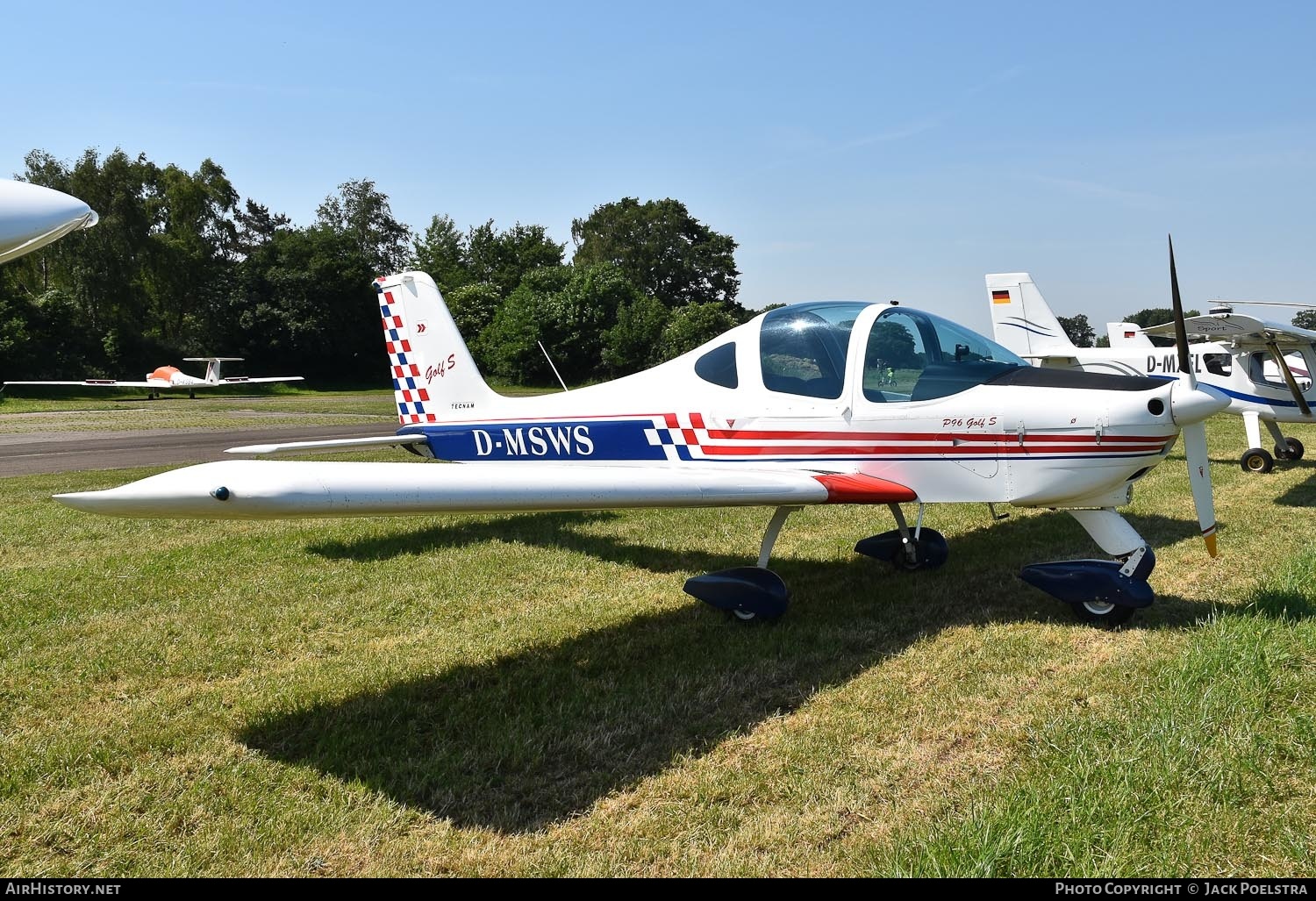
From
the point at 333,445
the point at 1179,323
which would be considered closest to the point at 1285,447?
the point at 1179,323

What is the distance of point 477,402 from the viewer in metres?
7.10

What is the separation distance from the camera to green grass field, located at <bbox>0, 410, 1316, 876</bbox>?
2582 mm

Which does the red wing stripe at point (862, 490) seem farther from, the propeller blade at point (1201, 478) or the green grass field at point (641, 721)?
the propeller blade at point (1201, 478)

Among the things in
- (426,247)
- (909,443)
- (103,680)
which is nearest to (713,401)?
(909,443)

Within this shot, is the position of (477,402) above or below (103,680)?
above

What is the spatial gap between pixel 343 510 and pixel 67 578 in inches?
178

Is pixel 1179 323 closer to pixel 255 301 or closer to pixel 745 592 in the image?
pixel 745 592

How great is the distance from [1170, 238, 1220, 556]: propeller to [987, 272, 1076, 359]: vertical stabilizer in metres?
12.3

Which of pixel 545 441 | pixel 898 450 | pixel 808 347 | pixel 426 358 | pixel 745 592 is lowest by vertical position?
pixel 745 592

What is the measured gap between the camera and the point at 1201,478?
4809 mm

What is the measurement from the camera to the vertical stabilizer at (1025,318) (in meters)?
16.6

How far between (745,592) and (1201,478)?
2.83m

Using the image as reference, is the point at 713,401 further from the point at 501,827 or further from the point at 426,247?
the point at 426,247

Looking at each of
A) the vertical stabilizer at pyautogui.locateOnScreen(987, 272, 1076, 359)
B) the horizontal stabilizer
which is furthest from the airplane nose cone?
the vertical stabilizer at pyautogui.locateOnScreen(987, 272, 1076, 359)
